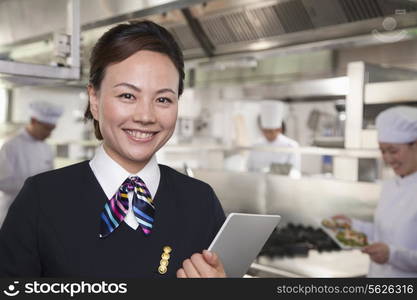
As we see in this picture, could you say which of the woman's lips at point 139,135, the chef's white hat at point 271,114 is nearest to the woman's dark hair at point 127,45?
the woman's lips at point 139,135

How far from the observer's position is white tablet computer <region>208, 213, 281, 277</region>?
0.92m

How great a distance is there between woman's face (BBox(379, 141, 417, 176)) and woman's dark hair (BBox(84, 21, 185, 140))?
1388mm

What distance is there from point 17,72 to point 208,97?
2571 millimetres

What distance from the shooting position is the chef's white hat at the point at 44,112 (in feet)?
12.5

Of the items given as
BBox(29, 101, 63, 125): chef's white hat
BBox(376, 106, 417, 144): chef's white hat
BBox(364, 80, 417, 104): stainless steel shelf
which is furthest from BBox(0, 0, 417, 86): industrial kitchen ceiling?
BBox(29, 101, 63, 125): chef's white hat

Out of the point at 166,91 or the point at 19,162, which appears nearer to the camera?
the point at 166,91

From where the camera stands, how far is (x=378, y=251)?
78.7 inches

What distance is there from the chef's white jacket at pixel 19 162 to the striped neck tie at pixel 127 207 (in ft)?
8.11

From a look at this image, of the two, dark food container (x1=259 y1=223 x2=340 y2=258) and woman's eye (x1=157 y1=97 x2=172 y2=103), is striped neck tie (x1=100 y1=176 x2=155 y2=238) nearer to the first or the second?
woman's eye (x1=157 y1=97 x2=172 y2=103)

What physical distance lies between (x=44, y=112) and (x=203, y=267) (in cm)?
322

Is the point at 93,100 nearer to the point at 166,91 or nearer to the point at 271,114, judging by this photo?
the point at 166,91

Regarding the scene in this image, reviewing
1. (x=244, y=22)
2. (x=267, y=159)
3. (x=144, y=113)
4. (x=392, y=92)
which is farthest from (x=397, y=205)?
(x=267, y=159)

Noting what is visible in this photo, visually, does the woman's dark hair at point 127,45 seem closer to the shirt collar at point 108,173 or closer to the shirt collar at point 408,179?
the shirt collar at point 108,173

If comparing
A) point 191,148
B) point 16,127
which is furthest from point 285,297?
point 16,127
